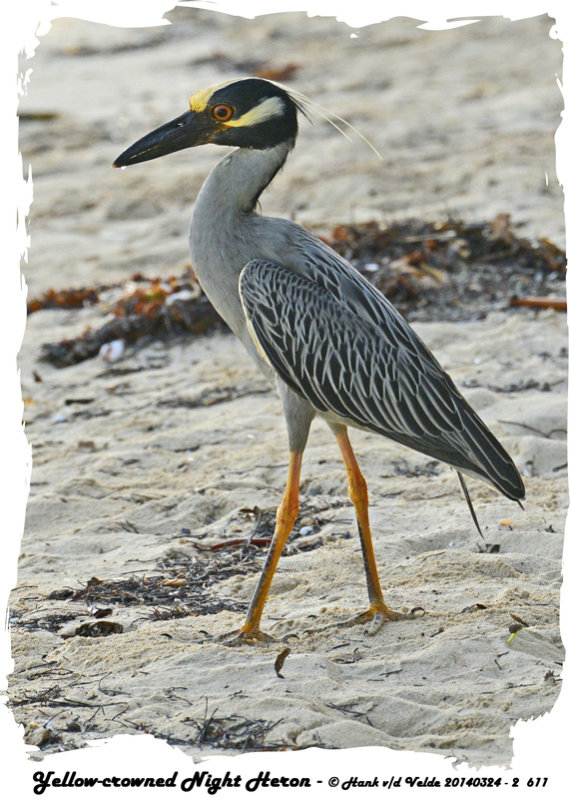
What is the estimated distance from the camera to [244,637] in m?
4.25

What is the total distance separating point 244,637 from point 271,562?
1.09 ft

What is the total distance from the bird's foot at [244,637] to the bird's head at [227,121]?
2.07 meters

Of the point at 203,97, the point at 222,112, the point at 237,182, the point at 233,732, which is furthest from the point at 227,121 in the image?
the point at 233,732

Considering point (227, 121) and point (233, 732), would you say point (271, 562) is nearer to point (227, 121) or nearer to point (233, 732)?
point (233, 732)

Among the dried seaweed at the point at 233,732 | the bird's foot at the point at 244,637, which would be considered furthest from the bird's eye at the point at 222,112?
the dried seaweed at the point at 233,732

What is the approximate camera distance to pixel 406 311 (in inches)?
310

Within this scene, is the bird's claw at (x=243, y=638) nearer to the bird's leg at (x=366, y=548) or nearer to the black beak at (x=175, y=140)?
the bird's leg at (x=366, y=548)

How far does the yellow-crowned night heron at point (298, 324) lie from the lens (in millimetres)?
4480

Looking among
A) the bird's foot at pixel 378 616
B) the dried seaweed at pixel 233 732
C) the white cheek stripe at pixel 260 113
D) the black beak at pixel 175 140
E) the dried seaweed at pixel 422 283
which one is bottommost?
the bird's foot at pixel 378 616

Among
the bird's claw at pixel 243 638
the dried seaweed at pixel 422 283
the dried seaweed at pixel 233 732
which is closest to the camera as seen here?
the dried seaweed at pixel 233 732

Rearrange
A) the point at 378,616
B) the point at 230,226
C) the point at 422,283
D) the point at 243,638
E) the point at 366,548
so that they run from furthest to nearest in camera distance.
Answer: the point at 422,283, the point at 230,226, the point at 366,548, the point at 378,616, the point at 243,638

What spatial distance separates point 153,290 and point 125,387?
3.85ft

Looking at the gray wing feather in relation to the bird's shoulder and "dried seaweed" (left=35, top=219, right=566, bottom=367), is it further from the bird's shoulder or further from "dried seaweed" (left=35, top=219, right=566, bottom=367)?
"dried seaweed" (left=35, top=219, right=566, bottom=367)

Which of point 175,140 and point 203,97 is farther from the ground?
point 203,97
